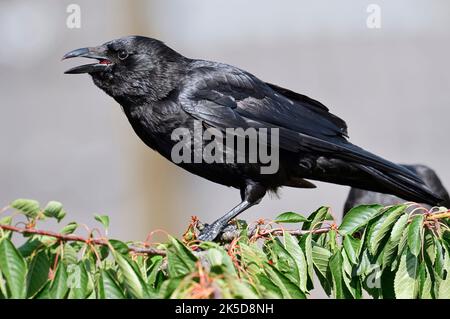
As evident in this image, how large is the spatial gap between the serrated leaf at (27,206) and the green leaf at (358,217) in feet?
3.85

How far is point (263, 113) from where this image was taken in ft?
15.5

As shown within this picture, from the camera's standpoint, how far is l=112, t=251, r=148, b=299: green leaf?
265 centimetres

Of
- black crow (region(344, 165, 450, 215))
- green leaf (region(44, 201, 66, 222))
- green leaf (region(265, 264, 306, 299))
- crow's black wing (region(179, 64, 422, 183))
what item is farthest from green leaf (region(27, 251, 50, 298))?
black crow (region(344, 165, 450, 215))

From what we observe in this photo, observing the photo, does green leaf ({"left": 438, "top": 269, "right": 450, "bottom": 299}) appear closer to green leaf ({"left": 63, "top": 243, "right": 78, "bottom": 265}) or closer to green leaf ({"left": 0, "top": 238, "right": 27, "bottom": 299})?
green leaf ({"left": 63, "top": 243, "right": 78, "bottom": 265})

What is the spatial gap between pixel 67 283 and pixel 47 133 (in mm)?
8394

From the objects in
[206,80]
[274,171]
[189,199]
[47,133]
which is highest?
[206,80]

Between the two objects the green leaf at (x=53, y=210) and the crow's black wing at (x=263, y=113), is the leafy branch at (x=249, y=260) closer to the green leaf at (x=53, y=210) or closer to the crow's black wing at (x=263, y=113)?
the green leaf at (x=53, y=210)

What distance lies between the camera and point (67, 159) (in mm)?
10789

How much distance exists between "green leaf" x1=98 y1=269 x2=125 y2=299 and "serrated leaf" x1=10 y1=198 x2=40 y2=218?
0.99ft

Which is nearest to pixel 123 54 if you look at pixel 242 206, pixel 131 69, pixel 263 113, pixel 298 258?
pixel 131 69

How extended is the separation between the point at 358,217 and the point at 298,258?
0.30 meters

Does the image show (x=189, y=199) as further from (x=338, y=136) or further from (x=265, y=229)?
(x=265, y=229)
